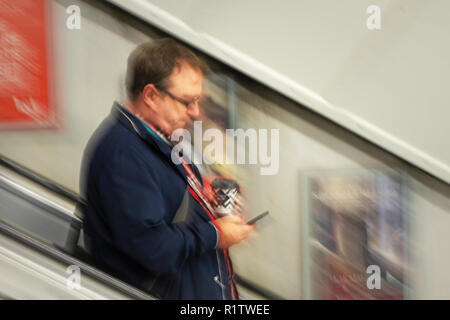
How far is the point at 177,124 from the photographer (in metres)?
2.05

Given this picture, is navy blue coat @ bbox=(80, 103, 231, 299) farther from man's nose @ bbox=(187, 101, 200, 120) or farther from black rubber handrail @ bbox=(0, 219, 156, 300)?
man's nose @ bbox=(187, 101, 200, 120)

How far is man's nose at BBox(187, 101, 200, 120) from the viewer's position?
2053 mm

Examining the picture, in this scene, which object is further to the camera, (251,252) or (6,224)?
(251,252)

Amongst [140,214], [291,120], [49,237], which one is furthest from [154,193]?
[291,120]

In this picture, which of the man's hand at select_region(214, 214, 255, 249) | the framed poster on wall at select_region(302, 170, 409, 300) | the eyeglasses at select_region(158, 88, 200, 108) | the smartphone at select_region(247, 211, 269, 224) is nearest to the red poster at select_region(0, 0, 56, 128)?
the eyeglasses at select_region(158, 88, 200, 108)

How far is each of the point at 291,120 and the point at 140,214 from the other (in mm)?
821

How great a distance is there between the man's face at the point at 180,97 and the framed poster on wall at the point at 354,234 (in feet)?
2.09

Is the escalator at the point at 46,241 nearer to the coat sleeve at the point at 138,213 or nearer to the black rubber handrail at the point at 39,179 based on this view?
the black rubber handrail at the point at 39,179

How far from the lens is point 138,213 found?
197cm

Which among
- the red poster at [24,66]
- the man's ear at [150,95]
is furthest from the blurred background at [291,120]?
the man's ear at [150,95]

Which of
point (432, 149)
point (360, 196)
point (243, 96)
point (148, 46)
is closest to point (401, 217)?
point (360, 196)

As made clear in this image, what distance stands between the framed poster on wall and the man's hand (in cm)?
29

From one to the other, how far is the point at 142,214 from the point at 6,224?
1.94ft
